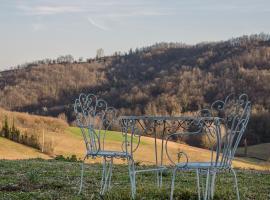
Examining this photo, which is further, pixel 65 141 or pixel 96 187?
pixel 65 141

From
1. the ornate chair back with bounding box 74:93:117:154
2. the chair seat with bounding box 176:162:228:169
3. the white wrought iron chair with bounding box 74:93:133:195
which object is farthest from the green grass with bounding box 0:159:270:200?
the chair seat with bounding box 176:162:228:169

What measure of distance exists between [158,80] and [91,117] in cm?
12826

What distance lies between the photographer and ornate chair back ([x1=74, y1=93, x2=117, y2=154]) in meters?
8.06

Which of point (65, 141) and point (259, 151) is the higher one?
point (65, 141)

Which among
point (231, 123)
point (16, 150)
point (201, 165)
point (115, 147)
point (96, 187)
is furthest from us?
point (115, 147)

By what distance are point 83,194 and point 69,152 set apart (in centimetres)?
6142

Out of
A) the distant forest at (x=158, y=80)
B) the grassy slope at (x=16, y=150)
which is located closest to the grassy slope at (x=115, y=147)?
the grassy slope at (x=16, y=150)

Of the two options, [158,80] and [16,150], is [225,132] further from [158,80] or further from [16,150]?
[158,80]

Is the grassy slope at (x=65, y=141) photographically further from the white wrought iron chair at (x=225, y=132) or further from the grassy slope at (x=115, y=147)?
the white wrought iron chair at (x=225, y=132)

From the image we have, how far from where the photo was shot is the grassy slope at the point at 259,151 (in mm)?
94925

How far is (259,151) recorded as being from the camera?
99.1 m

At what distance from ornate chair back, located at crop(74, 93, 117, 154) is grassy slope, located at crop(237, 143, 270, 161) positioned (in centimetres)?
8717

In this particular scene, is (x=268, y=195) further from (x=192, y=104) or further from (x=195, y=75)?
(x=195, y=75)

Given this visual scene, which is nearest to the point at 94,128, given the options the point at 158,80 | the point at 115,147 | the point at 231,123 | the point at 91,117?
the point at 91,117
